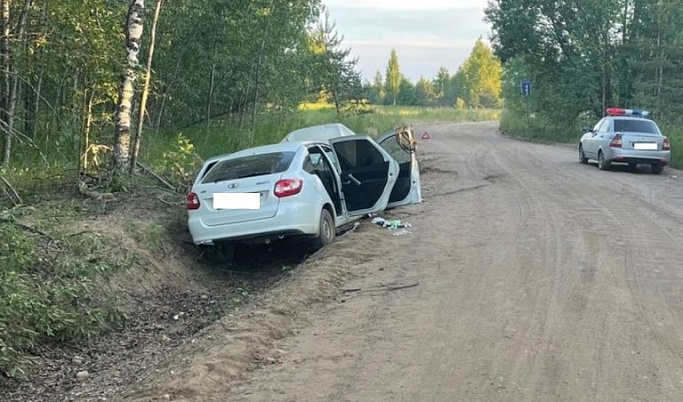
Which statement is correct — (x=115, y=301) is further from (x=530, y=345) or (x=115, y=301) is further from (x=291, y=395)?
(x=530, y=345)

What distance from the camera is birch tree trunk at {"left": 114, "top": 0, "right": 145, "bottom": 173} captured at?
452 inches

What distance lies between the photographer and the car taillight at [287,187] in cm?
909

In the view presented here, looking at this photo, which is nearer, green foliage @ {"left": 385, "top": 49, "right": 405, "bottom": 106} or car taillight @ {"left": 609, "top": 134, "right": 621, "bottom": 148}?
car taillight @ {"left": 609, "top": 134, "right": 621, "bottom": 148}

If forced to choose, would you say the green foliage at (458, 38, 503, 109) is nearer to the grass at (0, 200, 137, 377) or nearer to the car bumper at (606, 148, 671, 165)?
the car bumper at (606, 148, 671, 165)

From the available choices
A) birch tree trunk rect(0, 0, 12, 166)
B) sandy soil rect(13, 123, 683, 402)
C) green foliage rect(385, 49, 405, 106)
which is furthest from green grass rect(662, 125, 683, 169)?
green foliage rect(385, 49, 405, 106)

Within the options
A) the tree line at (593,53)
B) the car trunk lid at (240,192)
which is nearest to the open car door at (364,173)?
the car trunk lid at (240,192)

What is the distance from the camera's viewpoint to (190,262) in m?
9.66

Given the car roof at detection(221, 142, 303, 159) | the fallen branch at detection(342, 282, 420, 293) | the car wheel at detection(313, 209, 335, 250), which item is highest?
the car roof at detection(221, 142, 303, 159)

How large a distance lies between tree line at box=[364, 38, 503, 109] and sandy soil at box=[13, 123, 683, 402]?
265 feet

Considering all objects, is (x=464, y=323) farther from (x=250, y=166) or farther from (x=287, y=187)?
(x=250, y=166)

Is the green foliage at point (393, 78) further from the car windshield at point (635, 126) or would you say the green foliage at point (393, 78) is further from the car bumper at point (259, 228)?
the car bumper at point (259, 228)

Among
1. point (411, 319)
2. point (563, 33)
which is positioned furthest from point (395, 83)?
point (411, 319)

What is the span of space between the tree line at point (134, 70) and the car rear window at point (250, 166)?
7.44ft

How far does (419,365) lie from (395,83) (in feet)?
365
